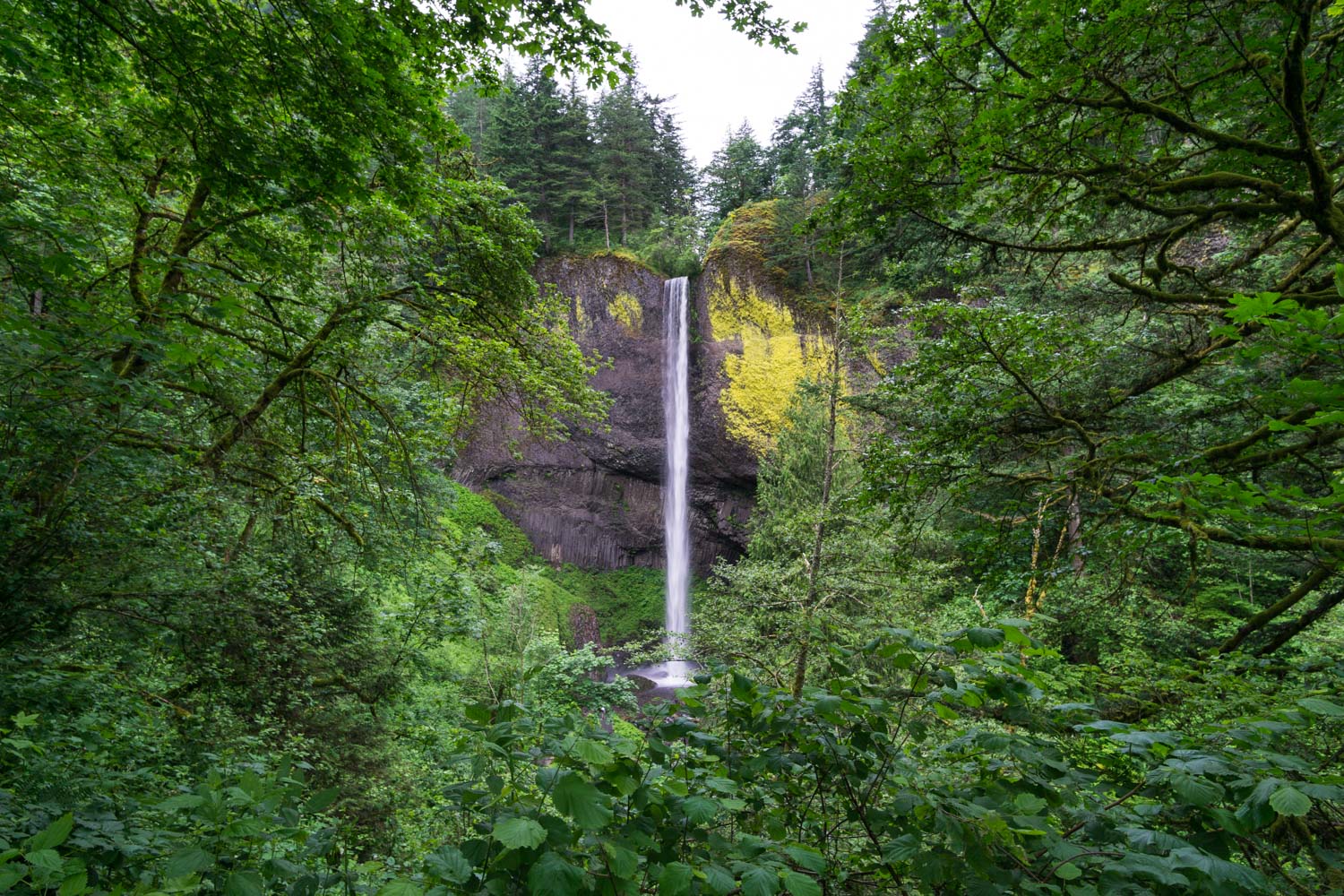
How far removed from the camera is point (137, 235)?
462 cm

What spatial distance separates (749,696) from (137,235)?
18.7 feet

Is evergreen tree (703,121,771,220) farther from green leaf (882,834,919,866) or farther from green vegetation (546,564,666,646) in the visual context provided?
green leaf (882,834,919,866)

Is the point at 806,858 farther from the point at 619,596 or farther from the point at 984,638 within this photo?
the point at 619,596

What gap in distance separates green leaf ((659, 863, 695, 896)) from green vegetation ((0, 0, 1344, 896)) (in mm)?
33

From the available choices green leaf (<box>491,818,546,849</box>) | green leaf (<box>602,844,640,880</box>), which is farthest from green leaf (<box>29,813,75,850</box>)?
Answer: green leaf (<box>602,844,640,880</box>)

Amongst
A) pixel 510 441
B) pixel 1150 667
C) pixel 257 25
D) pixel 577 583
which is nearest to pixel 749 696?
pixel 1150 667

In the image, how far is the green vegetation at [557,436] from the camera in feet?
5.26

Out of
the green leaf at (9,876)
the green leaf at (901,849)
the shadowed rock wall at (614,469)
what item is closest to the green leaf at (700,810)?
the green leaf at (901,849)

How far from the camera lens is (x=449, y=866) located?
136cm

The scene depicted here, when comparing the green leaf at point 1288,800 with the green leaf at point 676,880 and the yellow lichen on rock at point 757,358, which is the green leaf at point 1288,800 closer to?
the green leaf at point 676,880

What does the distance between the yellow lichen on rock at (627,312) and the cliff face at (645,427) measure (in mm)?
43

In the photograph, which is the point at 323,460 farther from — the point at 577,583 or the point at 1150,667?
the point at 577,583

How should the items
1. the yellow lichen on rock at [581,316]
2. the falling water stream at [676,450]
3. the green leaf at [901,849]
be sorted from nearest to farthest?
the green leaf at [901,849]
the falling water stream at [676,450]
the yellow lichen on rock at [581,316]

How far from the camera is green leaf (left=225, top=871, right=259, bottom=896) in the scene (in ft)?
4.21
